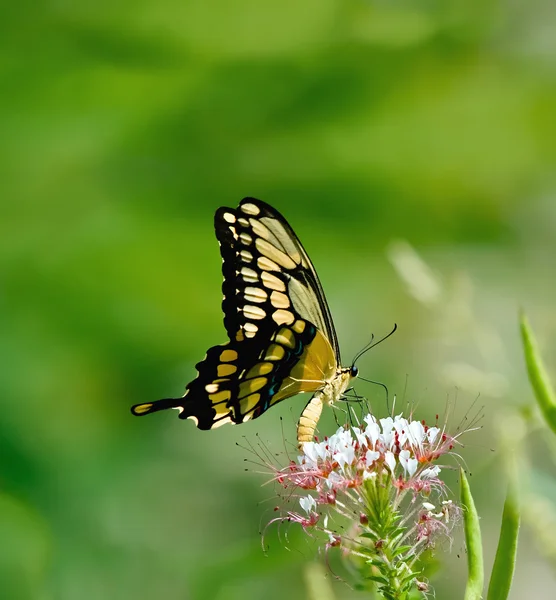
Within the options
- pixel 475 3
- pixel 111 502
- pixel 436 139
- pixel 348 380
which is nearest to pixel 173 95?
pixel 436 139

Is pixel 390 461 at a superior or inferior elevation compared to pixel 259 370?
superior

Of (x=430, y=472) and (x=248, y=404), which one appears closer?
(x=430, y=472)

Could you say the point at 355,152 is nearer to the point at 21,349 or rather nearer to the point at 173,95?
the point at 173,95

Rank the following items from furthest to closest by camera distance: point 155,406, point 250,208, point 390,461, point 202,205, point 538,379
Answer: point 202,205, point 250,208, point 155,406, point 390,461, point 538,379

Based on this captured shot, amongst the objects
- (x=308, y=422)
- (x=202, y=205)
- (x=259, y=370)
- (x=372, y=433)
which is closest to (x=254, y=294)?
(x=259, y=370)

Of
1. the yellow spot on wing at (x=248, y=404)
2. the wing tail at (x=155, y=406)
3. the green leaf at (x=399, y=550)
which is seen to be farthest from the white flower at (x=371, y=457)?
the yellow spot on wing at (x=248, y=404)

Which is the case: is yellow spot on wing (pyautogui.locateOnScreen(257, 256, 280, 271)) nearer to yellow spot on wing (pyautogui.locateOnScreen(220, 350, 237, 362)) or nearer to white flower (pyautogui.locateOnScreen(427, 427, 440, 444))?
yellow spot on wing (pyautogui.locateOnScreen(220, 350, 237, 362))

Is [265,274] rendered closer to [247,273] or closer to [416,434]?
[247,273]

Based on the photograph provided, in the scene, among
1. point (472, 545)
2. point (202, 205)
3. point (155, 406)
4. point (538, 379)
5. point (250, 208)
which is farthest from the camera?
point (202, 205)
